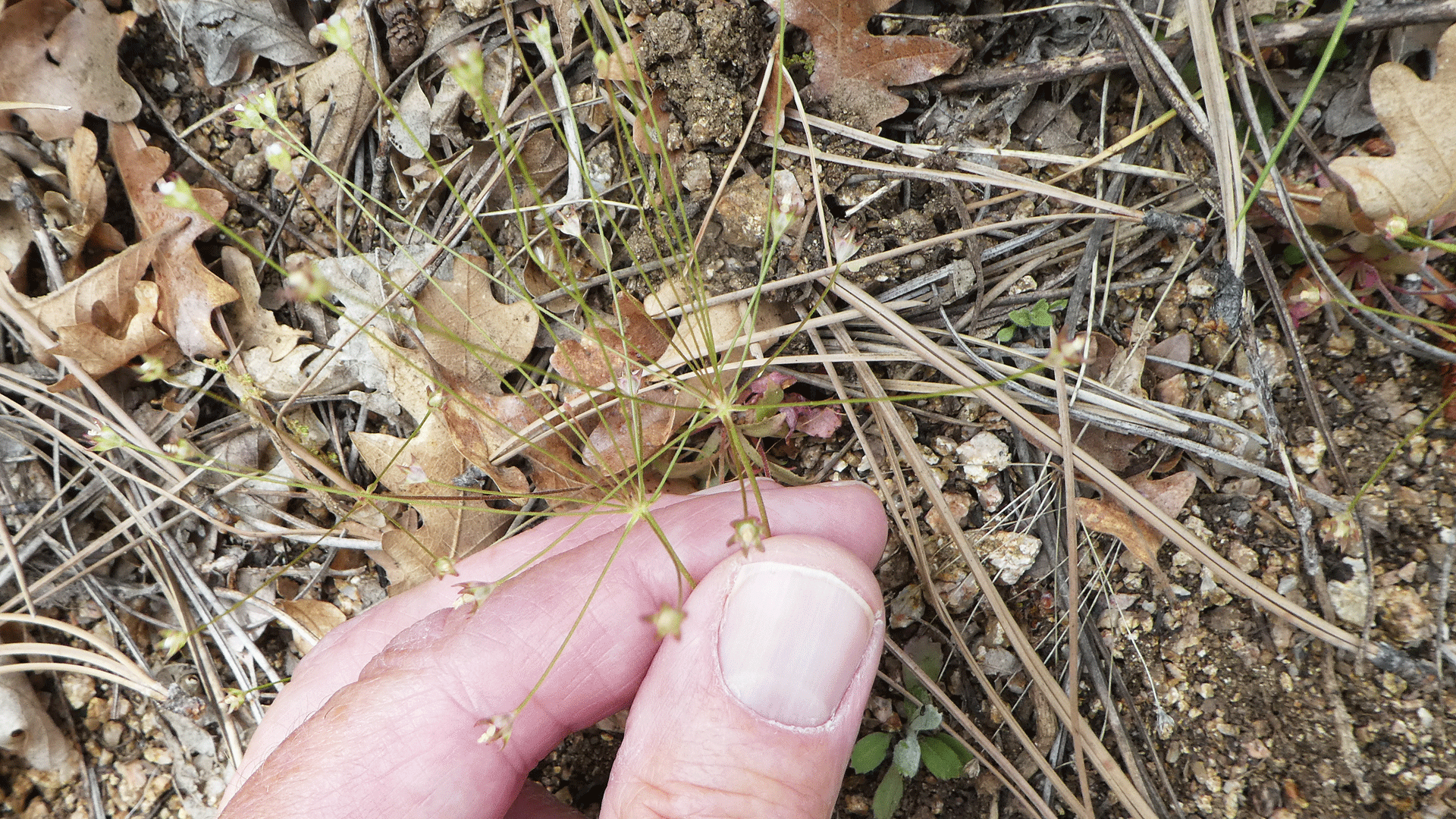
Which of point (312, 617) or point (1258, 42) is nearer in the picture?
point (1258, 42)

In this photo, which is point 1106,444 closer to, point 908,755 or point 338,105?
point 908,755

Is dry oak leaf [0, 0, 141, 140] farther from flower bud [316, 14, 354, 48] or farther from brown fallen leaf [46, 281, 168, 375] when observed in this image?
flower bud [316, 14, 354, 48]

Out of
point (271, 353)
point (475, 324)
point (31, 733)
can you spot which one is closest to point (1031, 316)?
point (475, 324)

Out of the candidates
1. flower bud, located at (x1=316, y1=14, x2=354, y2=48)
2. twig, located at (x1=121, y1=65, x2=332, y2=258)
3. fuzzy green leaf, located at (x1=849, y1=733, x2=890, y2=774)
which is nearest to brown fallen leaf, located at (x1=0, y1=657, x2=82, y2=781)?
twig, located at (x1=121, y1=65, x2=332, y2=258)

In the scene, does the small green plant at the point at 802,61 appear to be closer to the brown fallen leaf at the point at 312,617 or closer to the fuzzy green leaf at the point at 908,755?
the fuzzy green leaf at the point at 908,755

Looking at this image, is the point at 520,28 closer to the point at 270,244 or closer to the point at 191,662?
the point at 270,244

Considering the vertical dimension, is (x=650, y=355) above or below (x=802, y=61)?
below

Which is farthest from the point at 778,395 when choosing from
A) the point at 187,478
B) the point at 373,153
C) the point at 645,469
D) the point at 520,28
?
the point at 187,478
